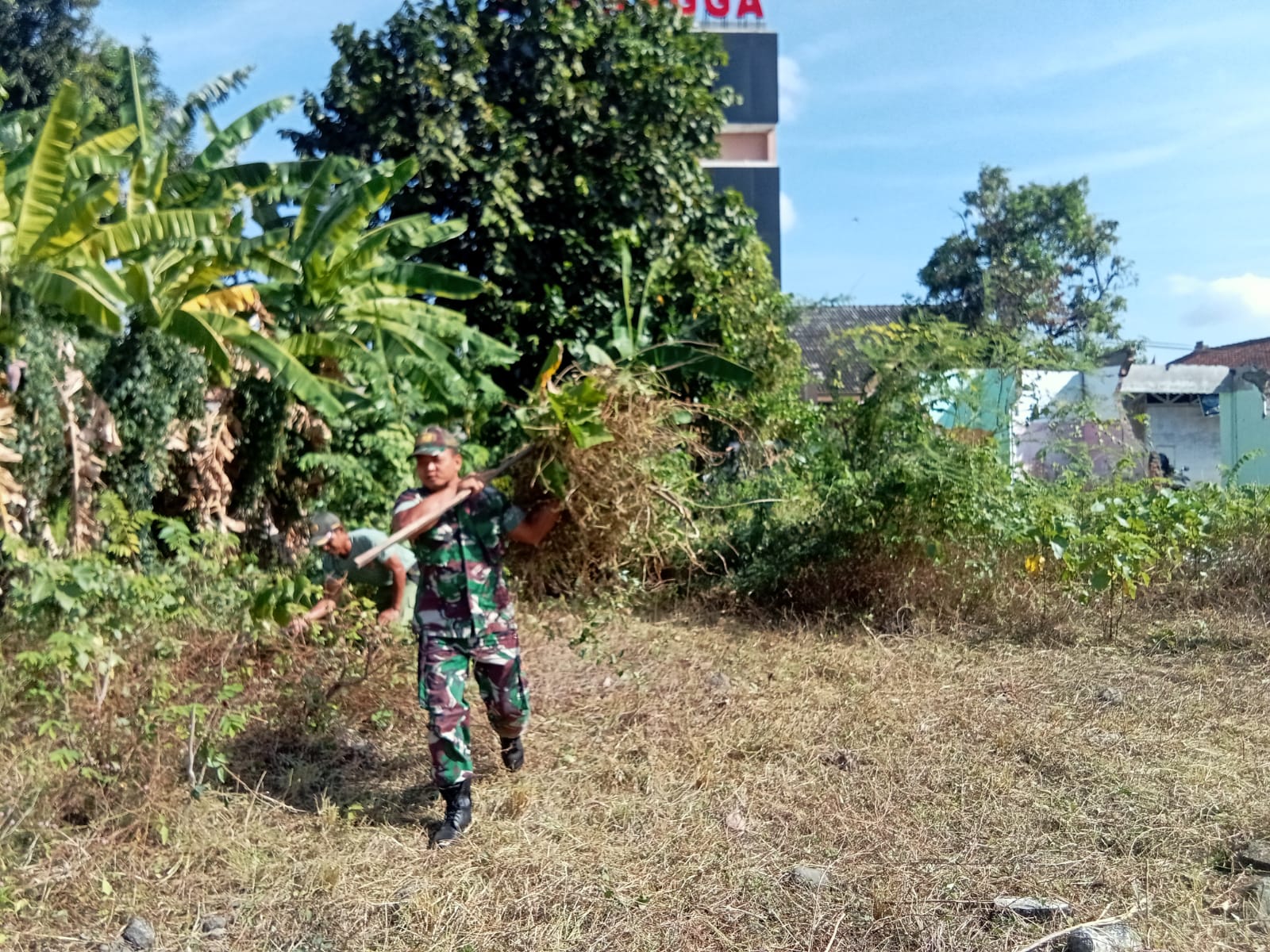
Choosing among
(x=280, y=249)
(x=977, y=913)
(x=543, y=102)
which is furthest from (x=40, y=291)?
(x=977, y=913)

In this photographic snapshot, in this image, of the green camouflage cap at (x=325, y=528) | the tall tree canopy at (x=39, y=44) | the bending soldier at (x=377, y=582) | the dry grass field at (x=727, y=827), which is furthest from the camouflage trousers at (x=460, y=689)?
the tall tree canopy at (x=39, y=44)

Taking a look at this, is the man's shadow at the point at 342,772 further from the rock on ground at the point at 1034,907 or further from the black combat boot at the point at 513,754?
the rock on ground at the point at 1034,907

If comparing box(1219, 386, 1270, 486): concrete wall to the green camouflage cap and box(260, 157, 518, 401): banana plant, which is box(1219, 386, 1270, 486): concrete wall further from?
the green camouflage cap

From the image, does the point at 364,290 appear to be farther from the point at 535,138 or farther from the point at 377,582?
the point at 535,138

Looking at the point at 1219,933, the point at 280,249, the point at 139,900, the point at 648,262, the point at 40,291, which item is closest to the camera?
the point at 1219,933

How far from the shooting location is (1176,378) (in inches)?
783

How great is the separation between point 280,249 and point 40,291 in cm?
154

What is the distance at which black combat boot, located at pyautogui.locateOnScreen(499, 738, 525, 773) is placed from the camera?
414cm

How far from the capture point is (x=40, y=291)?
5219mm

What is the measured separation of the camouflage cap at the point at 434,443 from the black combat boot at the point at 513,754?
122 cm

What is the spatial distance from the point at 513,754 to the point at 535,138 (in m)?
5.85

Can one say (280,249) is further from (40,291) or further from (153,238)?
(40,291)

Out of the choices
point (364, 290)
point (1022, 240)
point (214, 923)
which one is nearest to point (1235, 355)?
point (1022, 240)

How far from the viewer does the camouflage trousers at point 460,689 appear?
365cm
